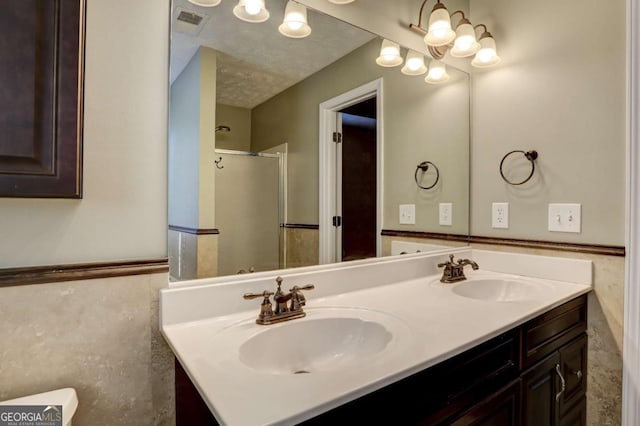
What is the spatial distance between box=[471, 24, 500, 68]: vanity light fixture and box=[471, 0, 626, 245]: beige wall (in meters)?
0.06

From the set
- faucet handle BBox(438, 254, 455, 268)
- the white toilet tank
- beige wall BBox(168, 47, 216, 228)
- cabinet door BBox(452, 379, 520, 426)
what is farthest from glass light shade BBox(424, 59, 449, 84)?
→ the white toilet tank

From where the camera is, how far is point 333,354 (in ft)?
3.32

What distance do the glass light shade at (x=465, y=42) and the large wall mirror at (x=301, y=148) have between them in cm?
18

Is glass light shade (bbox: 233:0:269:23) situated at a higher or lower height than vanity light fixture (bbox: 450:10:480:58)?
lower

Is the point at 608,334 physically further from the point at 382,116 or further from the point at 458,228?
the point at 382,116

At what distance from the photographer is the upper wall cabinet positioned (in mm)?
643

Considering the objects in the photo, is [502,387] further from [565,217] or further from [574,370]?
[565,217]

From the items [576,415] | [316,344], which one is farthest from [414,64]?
[576,415]

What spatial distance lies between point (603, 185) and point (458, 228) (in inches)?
25.4

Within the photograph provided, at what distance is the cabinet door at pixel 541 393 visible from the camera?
1071 mm

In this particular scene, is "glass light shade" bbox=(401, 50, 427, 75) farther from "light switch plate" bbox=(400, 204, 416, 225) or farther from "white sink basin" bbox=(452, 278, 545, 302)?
"white sink basin" bbox=(452, 278, 545, 302)

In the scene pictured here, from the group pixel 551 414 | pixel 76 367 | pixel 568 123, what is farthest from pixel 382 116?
pixel 76 367

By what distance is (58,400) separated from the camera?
0.74 metres

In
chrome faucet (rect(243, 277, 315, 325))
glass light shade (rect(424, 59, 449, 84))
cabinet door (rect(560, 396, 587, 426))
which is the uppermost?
glass light shade (rect(424, 59, 449, 84))
